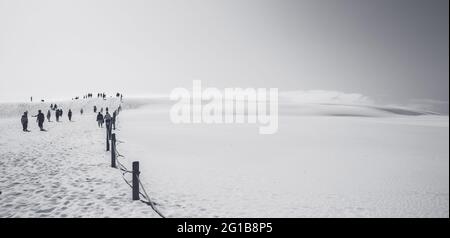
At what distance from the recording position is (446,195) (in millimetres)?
10633

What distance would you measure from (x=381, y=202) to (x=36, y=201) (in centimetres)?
1053

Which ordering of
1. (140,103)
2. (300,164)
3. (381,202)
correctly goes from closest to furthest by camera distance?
1. (381,202)
2. (300,164)
3. (140,103)

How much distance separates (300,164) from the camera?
14.9m

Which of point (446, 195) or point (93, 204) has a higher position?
point (93, 204)

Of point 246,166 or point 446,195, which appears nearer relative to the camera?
point 446,195

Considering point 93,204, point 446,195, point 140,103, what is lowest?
point 446,195

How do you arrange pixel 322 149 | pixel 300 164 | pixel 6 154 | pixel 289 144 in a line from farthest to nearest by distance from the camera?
pixel 289 144 < pixel 322 149 < pixel 300 164 < pixel 6 154

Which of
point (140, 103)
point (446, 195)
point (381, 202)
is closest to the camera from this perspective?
point (381, 202)

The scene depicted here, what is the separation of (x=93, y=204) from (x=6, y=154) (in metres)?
9.28

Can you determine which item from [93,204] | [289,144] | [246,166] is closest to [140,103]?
[289,144]
